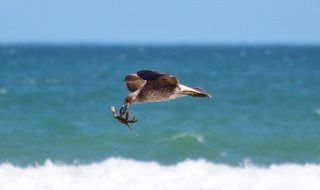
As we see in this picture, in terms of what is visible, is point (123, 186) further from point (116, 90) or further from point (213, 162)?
point (116, 90)

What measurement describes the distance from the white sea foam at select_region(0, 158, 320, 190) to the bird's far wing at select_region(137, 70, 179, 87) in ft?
18.9

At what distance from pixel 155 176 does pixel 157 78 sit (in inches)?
271

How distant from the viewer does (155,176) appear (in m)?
16.4

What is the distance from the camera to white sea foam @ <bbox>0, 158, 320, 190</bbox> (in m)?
15.6

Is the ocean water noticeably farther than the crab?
Yes

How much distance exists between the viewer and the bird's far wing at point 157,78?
9.62m

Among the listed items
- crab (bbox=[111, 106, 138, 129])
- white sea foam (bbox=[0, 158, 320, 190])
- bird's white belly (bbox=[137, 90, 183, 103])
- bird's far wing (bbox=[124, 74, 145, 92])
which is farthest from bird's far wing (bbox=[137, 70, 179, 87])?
white sea foam (bbox=[0, 158, 320, 190])

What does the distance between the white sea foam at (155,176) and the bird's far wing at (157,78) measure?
5.75 meters

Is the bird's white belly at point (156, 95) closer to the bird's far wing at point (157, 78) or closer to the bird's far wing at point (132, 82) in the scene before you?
the bird's far wing at point (157, 78)

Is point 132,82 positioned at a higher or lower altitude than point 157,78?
lower

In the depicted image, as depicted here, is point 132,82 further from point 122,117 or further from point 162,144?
point 162,144

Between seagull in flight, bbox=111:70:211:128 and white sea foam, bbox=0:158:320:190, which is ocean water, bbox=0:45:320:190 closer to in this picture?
white sea foam, bbox=0:158:320:190

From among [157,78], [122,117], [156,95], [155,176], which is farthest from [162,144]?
[157,78]

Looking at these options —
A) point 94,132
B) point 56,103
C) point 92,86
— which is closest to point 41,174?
point 94,132
